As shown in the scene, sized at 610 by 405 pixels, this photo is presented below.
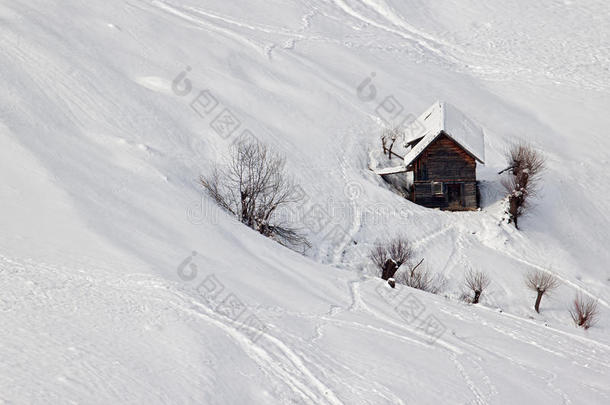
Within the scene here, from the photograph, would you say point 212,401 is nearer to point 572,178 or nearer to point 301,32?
point 572,178

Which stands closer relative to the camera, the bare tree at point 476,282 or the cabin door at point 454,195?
the bare tree at point 476,282

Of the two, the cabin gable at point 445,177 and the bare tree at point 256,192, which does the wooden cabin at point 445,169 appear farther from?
the bare tree at point 256,192

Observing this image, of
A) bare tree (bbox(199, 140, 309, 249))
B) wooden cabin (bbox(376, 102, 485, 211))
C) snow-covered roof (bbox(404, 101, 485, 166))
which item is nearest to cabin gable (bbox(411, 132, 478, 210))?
wooden cabin (bbox(376, 102, 485, 211))

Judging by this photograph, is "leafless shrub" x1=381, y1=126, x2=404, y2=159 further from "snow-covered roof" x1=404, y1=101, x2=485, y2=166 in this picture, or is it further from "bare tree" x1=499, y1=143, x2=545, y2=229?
"bare tree" x1=499, y1=143, x2=545, y2=229

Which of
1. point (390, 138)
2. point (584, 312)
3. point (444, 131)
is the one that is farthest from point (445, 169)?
point (584, 312)

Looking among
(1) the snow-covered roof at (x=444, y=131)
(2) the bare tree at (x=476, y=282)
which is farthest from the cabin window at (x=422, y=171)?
(2) the bare tree at (x=476, y=282)

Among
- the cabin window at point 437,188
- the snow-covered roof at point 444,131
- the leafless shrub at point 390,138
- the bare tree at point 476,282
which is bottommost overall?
Result: the bare tree at point 476,282

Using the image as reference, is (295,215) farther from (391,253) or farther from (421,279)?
(421,279)
